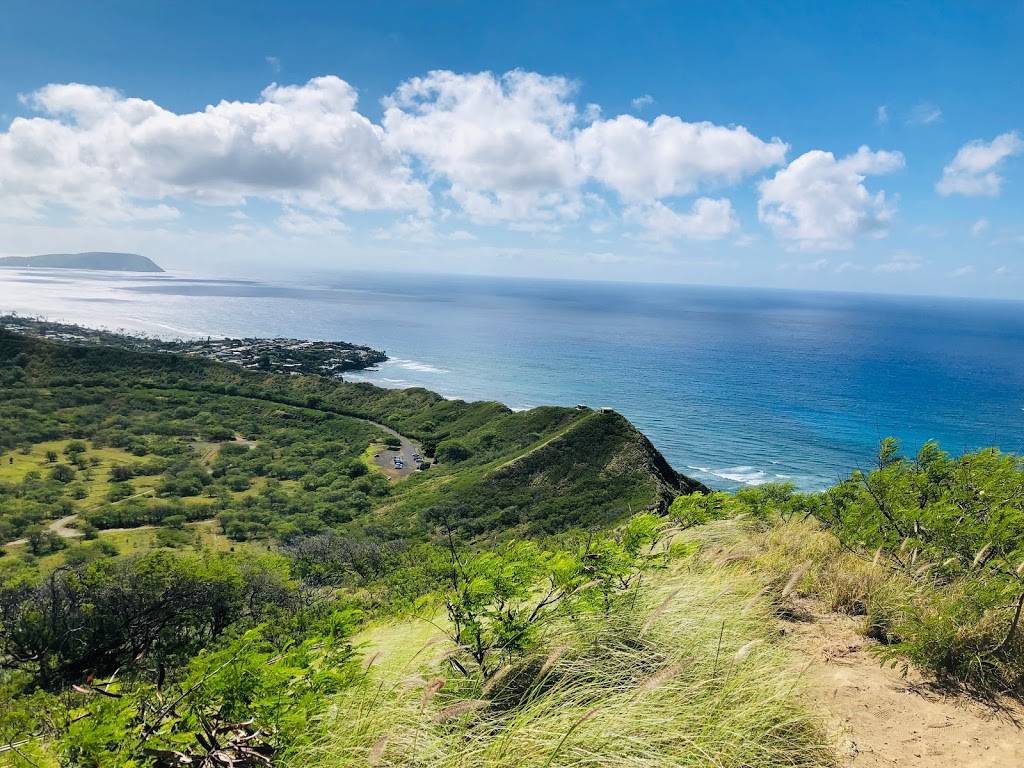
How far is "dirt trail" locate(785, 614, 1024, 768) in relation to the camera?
3.50m

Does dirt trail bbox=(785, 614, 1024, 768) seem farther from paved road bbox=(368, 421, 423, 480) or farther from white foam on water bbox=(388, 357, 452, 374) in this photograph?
white foam on water bbox=(388, 357, 452, 374)

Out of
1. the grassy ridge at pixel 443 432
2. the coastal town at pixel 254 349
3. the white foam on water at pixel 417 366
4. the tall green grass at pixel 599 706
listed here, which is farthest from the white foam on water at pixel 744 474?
the coastal town at pixel 254 349

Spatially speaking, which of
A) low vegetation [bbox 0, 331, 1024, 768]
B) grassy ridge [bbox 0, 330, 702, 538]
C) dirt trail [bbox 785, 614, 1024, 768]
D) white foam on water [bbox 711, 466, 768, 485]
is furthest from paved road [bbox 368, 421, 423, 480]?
dirt trail [bbox 785, 614, 1024, 768]

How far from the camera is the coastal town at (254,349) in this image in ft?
398

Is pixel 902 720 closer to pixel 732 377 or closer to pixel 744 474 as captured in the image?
pixel 744 474

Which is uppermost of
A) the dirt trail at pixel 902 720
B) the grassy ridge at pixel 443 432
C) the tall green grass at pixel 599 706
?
the tall green grass at pixel 599 706

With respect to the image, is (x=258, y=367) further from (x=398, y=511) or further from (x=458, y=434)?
(x=398, y=511)

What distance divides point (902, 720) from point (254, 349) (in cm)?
14882

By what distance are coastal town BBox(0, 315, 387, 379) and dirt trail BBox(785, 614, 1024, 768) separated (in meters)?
115

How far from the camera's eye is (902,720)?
3877mm

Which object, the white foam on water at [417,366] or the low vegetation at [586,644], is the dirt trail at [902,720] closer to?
the low vegetation at [586,644]

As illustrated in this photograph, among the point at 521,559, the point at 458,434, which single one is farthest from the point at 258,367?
the point at 521,559

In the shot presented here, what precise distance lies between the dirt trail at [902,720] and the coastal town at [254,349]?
11500 centimetres

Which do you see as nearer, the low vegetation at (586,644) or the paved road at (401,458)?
the low vegetation at (586,644)
